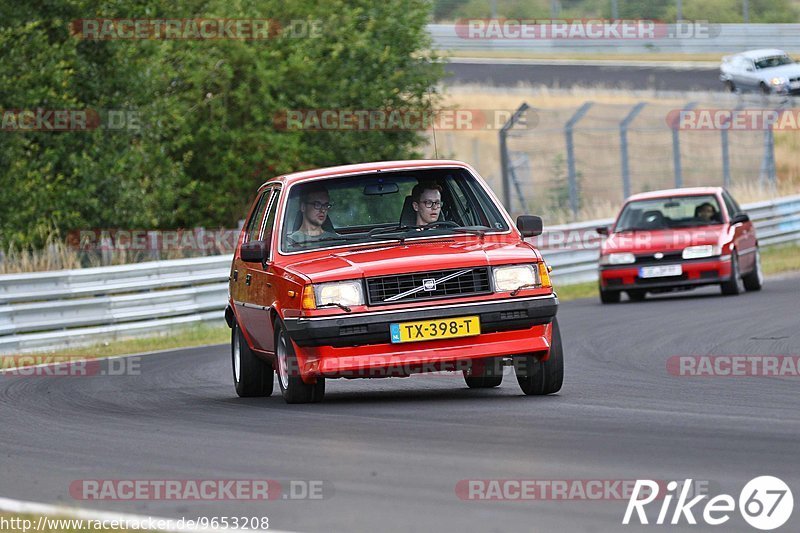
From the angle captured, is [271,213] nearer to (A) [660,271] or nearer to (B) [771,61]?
(A) [660,271]

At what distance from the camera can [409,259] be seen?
32.7 feet

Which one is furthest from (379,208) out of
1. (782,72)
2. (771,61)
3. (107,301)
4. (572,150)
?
(771,61)

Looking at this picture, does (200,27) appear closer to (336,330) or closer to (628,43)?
(336,330)

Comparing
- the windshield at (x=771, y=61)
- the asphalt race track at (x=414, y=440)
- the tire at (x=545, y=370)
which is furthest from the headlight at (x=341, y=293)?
the windshield at (x=771, y=61)

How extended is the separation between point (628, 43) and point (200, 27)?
33.4 metres

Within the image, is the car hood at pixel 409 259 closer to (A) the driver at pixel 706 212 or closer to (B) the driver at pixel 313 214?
(B) the driver at pixel 313 214

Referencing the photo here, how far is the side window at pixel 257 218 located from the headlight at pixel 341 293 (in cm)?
214

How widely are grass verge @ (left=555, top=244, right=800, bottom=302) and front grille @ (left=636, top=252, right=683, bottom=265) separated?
9.74ft

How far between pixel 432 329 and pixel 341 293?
2.04ft

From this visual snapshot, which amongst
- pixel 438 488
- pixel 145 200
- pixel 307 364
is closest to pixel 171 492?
pixel 438 488

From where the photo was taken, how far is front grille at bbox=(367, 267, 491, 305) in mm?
9828

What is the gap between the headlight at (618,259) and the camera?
70.1ft

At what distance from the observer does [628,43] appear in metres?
60.3

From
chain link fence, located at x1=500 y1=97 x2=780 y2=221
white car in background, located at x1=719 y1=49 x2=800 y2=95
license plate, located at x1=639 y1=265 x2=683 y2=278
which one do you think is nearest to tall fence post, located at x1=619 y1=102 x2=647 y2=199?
chain link fence, located at x1=500 y1=97 x2=780 y2=221
